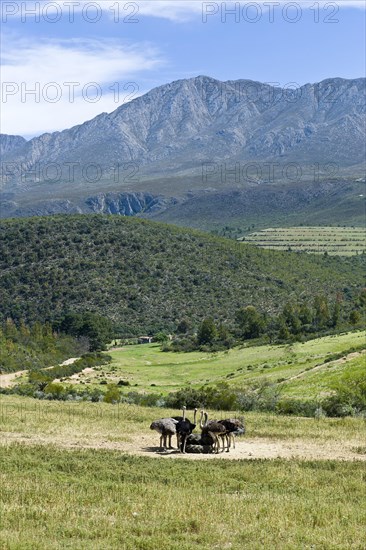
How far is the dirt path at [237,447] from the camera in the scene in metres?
23.4

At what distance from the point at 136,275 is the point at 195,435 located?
330 ft

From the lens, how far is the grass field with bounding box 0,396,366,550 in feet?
46.5

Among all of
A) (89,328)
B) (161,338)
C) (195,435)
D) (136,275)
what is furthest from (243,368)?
(136,275)

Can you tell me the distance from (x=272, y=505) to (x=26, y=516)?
5.07 m

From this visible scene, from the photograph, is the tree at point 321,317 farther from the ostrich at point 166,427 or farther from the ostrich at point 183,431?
the ostrich at point 166,427

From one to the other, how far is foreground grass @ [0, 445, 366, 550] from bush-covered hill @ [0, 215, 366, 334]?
90690mm

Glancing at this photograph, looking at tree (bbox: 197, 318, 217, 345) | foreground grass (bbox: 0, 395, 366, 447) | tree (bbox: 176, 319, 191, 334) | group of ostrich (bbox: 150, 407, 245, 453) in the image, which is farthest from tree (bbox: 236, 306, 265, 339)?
group of ostrich (bbox: 150, 407, 245, 453)

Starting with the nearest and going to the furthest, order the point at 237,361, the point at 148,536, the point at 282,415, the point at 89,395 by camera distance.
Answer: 1. the point at 148,536
2. the point at 282,415
3. the point at 89,395
4. the point at 237,361

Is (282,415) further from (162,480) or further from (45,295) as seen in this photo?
(45,295)

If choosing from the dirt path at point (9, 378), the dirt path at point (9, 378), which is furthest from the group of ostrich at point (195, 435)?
the dirt path at point (9, 378)

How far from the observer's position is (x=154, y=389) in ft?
199

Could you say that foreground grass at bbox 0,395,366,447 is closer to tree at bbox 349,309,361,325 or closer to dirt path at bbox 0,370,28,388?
dirt path at bbox 0,370,28,388

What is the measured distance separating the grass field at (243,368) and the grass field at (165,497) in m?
22.6

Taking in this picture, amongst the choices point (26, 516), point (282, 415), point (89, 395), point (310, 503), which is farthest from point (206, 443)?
point (89, 395)
